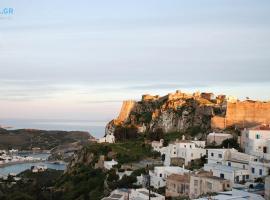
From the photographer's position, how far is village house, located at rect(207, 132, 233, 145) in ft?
135

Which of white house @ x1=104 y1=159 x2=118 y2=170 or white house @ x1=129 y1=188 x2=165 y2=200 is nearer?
white house @ x1=129 y1=188 x2=165 y2=200

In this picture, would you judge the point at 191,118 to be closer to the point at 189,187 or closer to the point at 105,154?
the point at 105,154

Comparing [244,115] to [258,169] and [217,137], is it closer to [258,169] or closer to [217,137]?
[217,137]

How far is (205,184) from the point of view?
27250mm

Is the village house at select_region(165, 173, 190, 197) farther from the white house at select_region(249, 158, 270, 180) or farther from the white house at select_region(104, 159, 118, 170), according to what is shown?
the white house at select_region(104, 159, 118, 170)

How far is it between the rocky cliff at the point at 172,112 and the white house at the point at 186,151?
26.6 feet

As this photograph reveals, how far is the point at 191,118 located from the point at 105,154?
32.9 ft

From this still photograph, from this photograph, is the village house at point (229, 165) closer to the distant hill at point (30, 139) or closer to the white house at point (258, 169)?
the white house at point (258, 169)

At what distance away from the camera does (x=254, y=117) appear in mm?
47406

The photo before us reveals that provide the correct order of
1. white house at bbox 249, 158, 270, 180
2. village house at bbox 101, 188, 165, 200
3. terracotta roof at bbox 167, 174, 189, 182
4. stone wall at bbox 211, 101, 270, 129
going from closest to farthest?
village house at bbox 101, 188, 165, 200, white house at bbox 249, 158, 270, 180, terracotta roof at bbox 167, 174, 189, 182, stone wall at bbox 211, 101, 270, 129

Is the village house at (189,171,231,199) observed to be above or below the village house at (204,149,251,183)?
below

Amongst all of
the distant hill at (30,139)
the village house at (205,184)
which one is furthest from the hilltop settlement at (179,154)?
the distant hill at (30,139)

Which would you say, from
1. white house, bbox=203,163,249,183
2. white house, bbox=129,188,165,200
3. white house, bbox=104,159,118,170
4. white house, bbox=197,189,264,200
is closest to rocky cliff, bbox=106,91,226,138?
white house, bbox=104,159,118,170

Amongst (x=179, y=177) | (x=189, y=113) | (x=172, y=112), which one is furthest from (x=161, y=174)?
(x=172, y=112)
